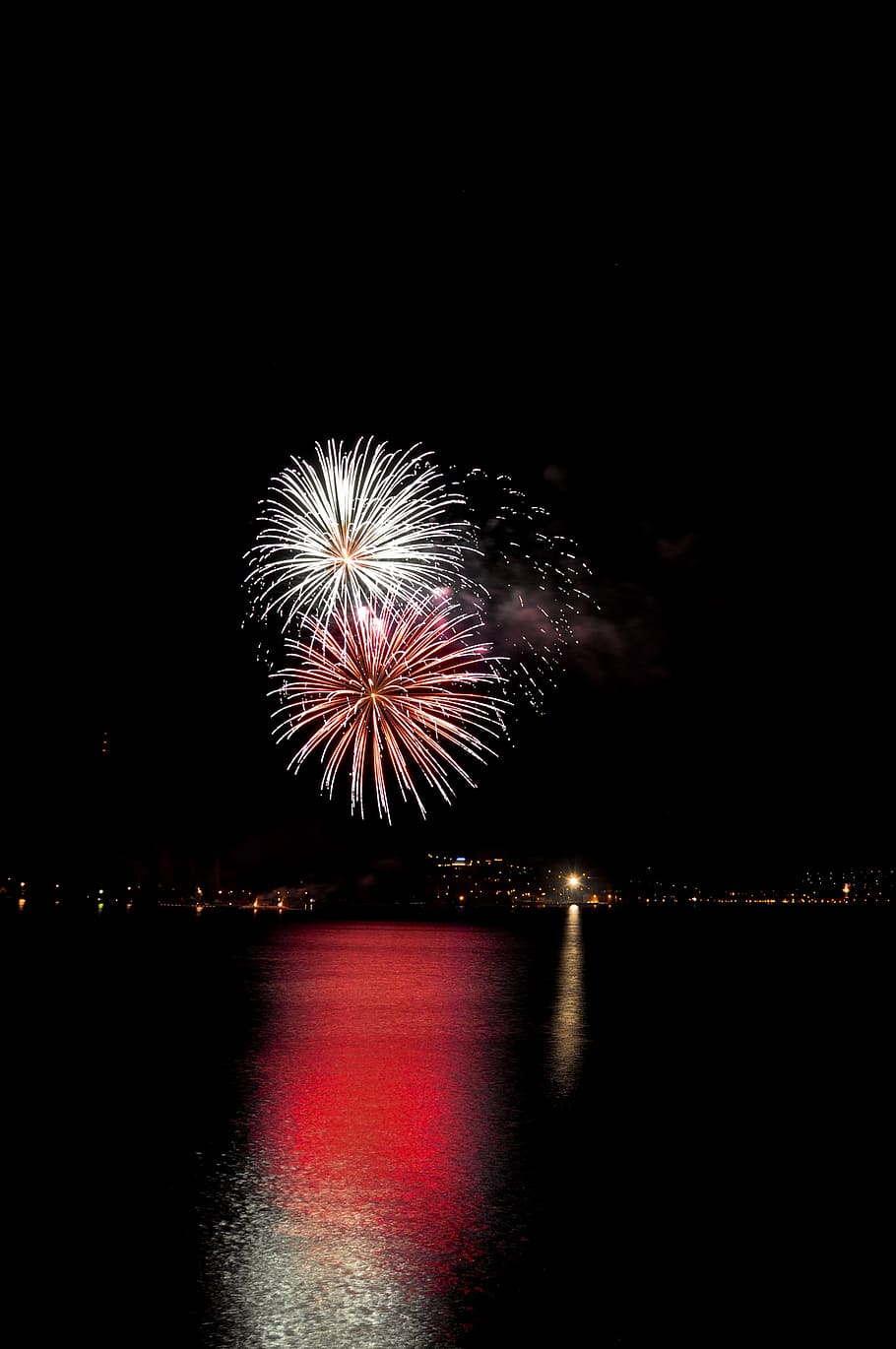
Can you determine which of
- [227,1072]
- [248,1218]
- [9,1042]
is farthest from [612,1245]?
[9,1042]

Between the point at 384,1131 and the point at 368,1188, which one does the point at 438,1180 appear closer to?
the point at 368,1188

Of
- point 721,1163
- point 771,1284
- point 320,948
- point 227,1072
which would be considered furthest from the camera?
point 320,948

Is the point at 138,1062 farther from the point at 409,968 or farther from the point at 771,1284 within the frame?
the point at 409,968

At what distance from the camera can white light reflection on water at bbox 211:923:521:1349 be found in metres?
5.41

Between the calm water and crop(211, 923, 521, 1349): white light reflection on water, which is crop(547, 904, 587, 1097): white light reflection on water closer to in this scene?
the calm water

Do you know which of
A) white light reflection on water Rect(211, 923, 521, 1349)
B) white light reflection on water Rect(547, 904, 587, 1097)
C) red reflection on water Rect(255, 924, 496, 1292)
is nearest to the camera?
white light reflection on water Rect(211, 923, 521, 1349)

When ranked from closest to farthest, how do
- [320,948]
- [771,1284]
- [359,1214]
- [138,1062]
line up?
[771,1284]
[359,1214]
[138,1062]
[320,948]

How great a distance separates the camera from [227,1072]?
12.5m

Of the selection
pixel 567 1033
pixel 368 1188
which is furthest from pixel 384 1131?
pixel 567 1033

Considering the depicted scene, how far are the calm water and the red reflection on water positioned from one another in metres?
0.04

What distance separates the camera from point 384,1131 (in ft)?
30.9

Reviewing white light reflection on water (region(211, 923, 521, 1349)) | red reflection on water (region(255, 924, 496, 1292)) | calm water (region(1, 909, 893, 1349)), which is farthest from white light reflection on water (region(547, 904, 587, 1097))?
red reflection on water (region(255, 924, 496, 1292))

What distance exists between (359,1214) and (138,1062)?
723cm

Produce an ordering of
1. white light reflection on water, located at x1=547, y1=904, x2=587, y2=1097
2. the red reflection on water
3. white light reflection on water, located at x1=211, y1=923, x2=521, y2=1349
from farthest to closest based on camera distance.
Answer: white light reflection on water, located at x1=547, y1=904, x2=587, y2=1097, the red reflection on water, white light reflection on water, located at x1=211, y1=923, x2=521, y2=1349
